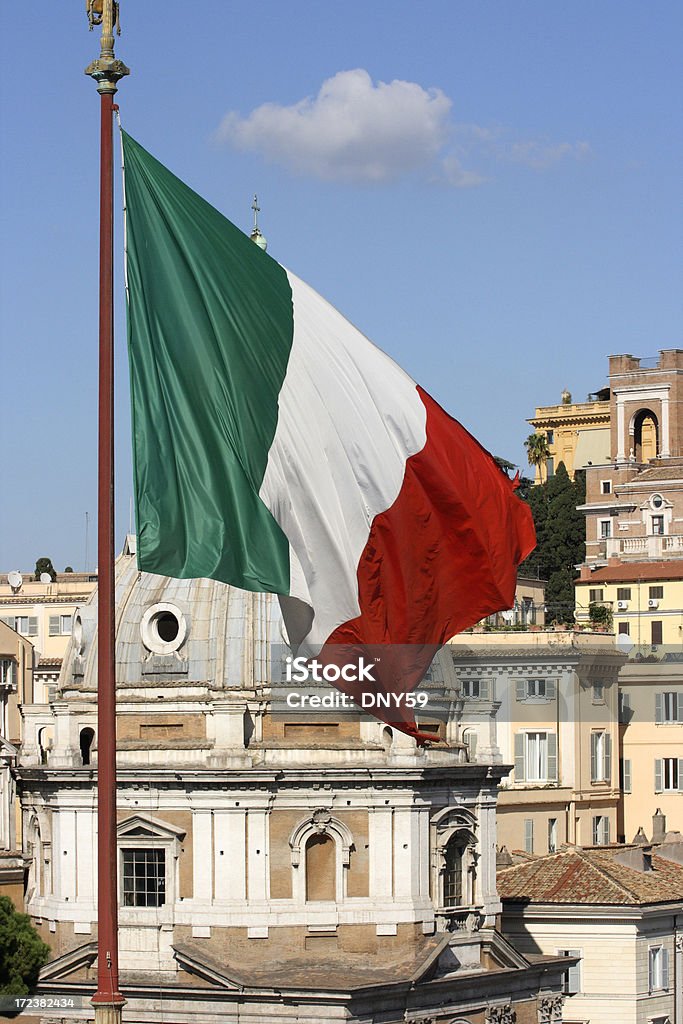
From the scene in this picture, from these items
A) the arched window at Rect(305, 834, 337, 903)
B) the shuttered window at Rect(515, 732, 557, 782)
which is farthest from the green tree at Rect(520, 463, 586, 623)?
the arched window at Rect(305, 834, 337, 903)

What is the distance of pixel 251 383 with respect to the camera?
24.5 meters

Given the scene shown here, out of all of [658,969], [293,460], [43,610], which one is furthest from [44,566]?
[293,460]

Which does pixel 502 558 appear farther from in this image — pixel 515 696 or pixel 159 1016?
pixel 515 696

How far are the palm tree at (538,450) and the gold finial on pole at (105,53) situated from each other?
371 feet

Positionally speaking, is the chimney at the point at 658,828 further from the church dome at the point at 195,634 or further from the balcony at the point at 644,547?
the church dome at the point at 195,634

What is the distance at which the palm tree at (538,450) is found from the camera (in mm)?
134875

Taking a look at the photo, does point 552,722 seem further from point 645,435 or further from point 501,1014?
point 645,435

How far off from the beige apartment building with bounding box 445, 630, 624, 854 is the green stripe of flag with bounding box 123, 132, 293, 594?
5616cm

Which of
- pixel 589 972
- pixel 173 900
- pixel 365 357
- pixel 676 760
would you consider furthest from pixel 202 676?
pixel 365 357

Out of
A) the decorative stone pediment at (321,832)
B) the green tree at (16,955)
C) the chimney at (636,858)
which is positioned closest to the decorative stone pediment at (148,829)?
the decorative stone pediment at (321,832)

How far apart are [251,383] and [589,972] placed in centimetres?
4731

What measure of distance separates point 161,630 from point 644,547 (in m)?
43.5

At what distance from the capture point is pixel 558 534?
4734 inches

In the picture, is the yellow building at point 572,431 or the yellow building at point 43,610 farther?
the yellow building at point 572,431
